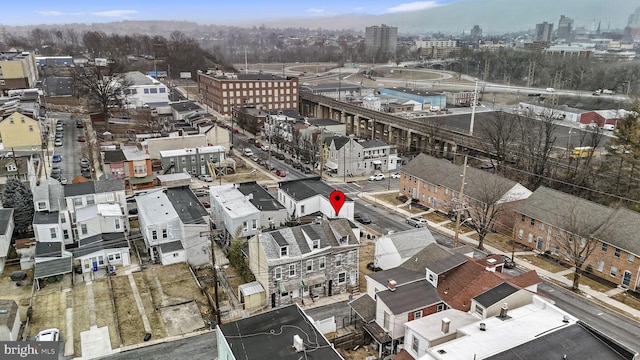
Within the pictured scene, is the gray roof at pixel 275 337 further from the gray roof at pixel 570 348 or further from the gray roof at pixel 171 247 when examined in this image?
the gray roof at pixel 171 247

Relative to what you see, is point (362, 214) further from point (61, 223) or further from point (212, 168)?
point (61, 223)

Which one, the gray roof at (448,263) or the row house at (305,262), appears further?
the row house at (305,262)

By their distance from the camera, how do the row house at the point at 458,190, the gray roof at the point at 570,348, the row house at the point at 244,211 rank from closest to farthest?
the gray roof at the point at 570,348
the row house at the point at 244,211
the row house at the point at 458,190

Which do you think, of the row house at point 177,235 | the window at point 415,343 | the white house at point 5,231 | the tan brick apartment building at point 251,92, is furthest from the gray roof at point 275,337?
the tan brick apartment building at point 251,92

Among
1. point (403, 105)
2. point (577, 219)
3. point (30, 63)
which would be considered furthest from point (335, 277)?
point (30, 63)

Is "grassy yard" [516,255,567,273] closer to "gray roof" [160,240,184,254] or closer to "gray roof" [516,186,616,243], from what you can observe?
"gray roof" [516,186,616,243]
